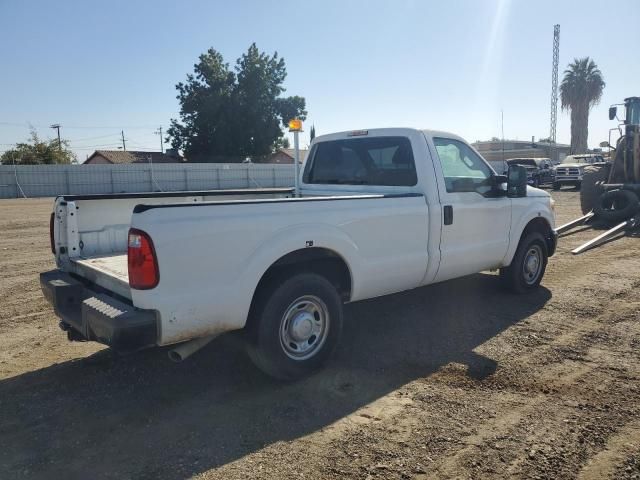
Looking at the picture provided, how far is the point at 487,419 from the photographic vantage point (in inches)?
132

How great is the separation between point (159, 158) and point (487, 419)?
5126cm

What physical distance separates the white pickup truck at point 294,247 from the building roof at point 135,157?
151 feet

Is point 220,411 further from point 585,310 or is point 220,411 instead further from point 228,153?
point 228,153

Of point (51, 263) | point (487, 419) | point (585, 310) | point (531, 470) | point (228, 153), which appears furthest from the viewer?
point (228, 153)

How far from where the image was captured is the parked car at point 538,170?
30.6m

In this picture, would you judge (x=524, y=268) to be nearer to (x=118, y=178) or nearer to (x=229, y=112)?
(x=118, y=178)

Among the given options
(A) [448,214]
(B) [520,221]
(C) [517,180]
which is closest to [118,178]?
(B) [520,221]

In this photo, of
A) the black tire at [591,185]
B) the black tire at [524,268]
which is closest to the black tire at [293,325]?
the black tire at [524,268]

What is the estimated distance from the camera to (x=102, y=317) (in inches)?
126

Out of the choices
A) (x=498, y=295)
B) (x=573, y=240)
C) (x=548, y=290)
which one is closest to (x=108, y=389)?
(x=498, y=295)

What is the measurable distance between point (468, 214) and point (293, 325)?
236cm

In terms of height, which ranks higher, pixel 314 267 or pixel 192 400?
pixel 314 267

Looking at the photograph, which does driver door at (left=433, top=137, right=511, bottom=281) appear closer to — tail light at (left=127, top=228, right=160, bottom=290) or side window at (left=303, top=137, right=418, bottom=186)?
side window at (left=303, top=137, right=418, bottom=186)

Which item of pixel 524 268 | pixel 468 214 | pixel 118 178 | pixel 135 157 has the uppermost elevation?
pixel 135 157
